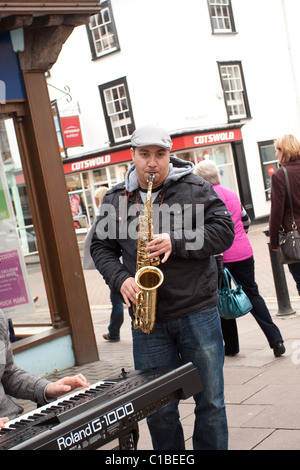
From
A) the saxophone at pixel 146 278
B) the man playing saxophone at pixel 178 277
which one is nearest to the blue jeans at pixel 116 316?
the man playing saxophone at pixel 178 277

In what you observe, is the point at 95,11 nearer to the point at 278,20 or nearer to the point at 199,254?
the point at 199,254

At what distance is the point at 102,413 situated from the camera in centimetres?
195

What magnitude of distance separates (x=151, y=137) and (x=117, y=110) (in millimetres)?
19838

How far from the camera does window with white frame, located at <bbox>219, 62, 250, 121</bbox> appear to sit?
2200 cm

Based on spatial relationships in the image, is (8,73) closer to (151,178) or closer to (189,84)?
(151,178)

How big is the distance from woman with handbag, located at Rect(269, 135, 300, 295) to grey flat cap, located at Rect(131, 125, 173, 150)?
269 cm

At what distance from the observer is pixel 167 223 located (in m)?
3.19

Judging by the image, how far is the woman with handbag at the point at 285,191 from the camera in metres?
5.64

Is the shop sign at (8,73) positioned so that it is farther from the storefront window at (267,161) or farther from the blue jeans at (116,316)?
the storefront window at (267,161)

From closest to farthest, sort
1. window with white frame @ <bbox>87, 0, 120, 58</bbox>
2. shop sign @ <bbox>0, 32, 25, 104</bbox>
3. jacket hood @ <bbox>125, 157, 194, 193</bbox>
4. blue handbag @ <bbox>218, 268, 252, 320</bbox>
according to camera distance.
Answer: jacket hood @ <bbox>125, 157, 194, 193</bbox> → blue handbag @ <bbox>218, 268, 252, 320</bbox> → shop sign @ <bbox>0, 32, 25, 104</bbox> → window with white frame @ <bbox>87, 0, 120, 58</bbox>

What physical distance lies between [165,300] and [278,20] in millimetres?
22736

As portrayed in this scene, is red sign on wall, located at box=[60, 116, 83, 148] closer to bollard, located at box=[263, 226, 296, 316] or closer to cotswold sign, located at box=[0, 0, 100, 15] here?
bollard, located at box=[263, 226, 296, 316]

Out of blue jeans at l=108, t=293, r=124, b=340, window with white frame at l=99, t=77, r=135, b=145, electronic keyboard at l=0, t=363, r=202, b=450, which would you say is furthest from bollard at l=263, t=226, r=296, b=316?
window with white frame at l=99, t=77, r=135, b=145
